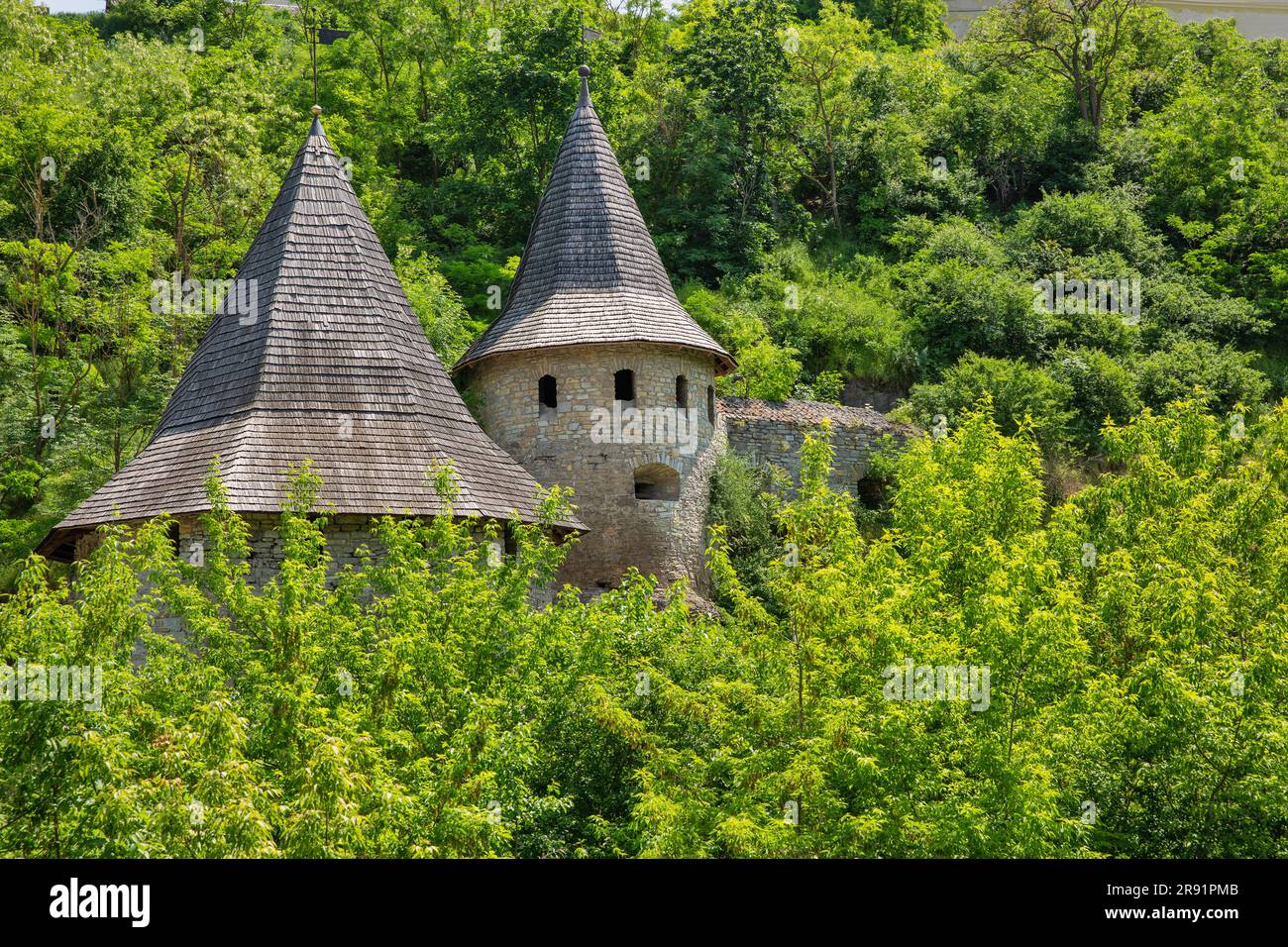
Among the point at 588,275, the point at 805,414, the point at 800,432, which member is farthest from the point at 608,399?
the point at 805,414

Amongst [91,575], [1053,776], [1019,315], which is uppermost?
[1019,315]

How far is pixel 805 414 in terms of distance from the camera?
30.2 meters

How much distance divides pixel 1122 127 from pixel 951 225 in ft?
31.6

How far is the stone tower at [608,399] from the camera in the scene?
2609 centimetres

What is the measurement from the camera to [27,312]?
105 feet

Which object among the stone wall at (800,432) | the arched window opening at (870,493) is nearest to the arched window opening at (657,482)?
the stone wall at (800,432)

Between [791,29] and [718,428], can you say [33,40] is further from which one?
[718,428]

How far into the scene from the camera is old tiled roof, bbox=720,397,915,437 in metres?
29.4

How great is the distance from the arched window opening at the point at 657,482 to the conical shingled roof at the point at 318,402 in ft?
10.5

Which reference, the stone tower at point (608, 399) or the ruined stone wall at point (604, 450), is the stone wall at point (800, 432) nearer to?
the stone tower at point (608, 399)

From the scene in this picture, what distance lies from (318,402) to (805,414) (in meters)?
10.3

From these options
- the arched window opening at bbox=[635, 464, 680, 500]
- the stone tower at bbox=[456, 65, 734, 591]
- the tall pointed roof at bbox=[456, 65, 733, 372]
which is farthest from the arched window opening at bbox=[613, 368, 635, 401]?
the arched window opening at bbox=[635, 464, 680, 500]

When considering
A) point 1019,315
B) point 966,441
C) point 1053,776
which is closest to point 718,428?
point 966,441

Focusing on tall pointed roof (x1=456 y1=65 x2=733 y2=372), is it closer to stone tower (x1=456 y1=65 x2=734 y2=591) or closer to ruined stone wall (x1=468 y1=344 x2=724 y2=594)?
stone tower (x1=456 y1=65 x2=734 y2=591)
